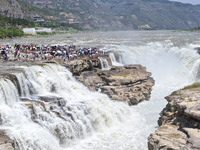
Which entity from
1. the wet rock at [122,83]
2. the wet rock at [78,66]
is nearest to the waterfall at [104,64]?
the wet rock at [78,66]

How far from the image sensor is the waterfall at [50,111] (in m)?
19.4

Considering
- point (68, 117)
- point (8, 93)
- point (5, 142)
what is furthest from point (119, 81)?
point (5, 142)

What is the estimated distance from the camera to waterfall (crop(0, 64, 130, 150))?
1941cm

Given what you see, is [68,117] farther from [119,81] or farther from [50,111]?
[119,81]

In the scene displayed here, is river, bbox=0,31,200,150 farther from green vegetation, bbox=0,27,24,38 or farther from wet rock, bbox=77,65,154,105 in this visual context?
Answer: green vegetation, bbox=0,27,24,38

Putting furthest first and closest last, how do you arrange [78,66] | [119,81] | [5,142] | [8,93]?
[78,66] < [119,81] < [8,93] < [5,142]

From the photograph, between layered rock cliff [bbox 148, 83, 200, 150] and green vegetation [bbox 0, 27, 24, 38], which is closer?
layered rock cliff [bbox 148, 83, 200, 150]

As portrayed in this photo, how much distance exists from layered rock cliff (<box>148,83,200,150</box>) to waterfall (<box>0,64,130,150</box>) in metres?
7.00

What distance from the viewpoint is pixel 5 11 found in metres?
157

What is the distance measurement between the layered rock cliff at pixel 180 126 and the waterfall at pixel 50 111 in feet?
23.0

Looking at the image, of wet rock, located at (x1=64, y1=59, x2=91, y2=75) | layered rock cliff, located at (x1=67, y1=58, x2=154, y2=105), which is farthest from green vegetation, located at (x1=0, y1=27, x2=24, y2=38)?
layered rock cliff, located at (x1=67, y1=58, x2=154, y2=105)

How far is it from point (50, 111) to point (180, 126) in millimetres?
10860

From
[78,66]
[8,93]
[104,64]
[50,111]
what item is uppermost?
[78,66]

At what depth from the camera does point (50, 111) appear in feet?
72.4
